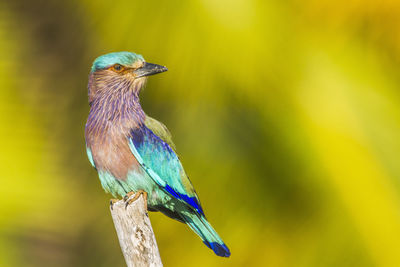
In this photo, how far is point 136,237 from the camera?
13.1ft

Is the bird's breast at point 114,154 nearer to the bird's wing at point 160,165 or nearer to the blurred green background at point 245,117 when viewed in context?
the bird's wing at point 160,165

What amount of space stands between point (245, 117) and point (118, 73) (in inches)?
98.5

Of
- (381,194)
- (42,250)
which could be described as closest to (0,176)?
(42,250)

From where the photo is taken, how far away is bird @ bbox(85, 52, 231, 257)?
14.3 ft

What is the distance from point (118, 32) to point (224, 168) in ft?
5.86

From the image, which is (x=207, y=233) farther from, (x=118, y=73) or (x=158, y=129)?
(x=118, y=73)

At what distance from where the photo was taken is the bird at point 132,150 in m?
4.34

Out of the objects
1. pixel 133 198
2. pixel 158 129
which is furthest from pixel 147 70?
pixel 133 198

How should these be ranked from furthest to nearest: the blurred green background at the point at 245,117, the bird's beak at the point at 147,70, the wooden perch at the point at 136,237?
the blurred green background at the point at 245,117 < the bird's beak at the point at 147,70 < the wooden perch at the point at 136,237

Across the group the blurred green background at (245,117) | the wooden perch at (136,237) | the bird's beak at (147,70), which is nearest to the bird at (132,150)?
the bird's beak at (147,70)

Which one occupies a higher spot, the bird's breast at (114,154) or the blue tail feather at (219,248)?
the bird's breast at (114,154)

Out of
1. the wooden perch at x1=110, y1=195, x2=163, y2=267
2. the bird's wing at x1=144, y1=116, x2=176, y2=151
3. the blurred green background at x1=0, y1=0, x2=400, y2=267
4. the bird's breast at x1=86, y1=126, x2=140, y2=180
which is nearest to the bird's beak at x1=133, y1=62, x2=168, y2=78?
the bird's wing at x1=144, y1=116, x2=176, y2=151

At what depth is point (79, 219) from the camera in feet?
27.5

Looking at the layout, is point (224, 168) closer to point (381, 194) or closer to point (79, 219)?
point (381, 194)
